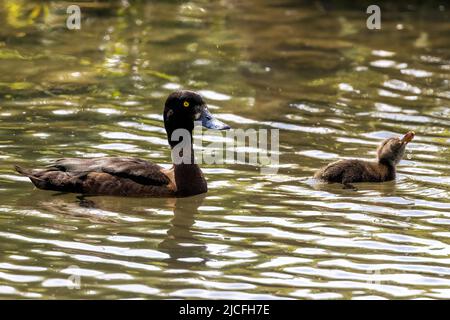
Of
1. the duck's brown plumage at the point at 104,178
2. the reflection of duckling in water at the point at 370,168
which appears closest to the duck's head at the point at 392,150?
the reflection of duckling in water at the point at 370,168

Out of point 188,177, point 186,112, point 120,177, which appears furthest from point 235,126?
point 120,177

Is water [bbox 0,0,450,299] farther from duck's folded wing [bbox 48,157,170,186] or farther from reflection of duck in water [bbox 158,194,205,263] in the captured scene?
duck's folded wing [bbox 48,157,170,186]

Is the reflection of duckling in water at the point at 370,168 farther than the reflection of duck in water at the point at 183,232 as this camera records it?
Yes

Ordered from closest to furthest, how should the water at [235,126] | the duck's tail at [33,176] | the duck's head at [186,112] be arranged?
the water at [235,126]
the duck's tail at [33,176]
the duck's head at [186,112]

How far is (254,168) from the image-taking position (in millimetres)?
11617

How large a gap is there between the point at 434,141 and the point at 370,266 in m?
4.23

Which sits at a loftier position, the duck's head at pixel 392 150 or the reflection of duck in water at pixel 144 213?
the duck's head at pixel 392 150

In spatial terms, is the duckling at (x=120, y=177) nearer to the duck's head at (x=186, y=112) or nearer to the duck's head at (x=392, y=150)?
the duck's head at (x=186, y=112)

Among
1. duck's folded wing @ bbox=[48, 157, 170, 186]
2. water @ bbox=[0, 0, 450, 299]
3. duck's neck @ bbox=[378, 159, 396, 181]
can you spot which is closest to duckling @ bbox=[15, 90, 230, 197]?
duck's folded wing @ bbox=[48, 157, 170, 186]

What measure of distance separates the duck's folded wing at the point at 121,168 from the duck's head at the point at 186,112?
51 cm

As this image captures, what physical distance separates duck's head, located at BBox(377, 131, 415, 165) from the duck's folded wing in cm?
217

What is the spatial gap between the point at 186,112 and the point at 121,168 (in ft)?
2.81

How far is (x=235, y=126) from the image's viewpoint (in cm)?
1307

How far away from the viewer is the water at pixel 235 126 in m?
8.55
